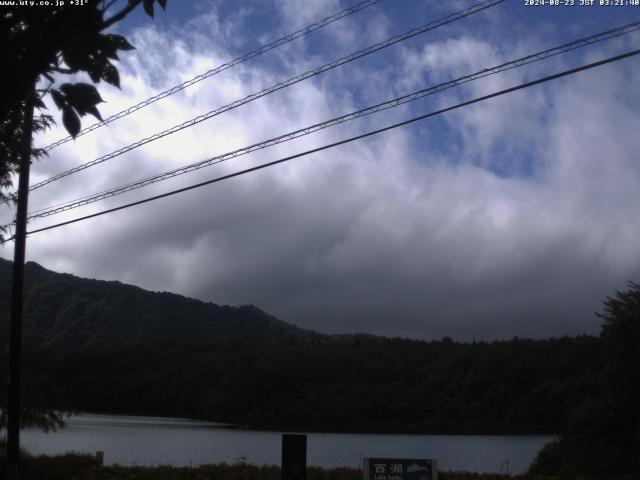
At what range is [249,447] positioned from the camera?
152 feet

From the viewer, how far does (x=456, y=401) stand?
75500 mm

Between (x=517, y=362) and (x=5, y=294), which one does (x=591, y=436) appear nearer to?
(x=5, y=294)

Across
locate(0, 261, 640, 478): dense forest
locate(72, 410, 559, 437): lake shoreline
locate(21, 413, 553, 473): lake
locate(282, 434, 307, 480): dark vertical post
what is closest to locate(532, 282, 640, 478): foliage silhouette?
locate(21, 413, 553, 473): lake

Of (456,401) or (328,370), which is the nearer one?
(456,401)

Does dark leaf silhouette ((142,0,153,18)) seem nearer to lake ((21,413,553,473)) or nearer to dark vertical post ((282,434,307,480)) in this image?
dark vertical post ((282,434,307,480))

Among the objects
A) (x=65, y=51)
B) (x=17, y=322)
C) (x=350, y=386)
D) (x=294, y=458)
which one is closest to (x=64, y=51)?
(x=65, y=51)

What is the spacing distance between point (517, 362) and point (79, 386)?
39.7m

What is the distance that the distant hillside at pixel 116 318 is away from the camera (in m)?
75.6

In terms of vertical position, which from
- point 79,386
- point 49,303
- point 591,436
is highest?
point 49,303

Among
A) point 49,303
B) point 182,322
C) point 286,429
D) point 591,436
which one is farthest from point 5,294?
point 182,322

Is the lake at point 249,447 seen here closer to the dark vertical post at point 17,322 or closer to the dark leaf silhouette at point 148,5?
the dark vertical post at point 17,322

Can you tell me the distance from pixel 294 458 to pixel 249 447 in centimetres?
3430

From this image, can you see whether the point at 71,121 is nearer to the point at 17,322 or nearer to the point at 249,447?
the point at 17,322

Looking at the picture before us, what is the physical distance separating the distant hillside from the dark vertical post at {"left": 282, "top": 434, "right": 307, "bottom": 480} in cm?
2313
